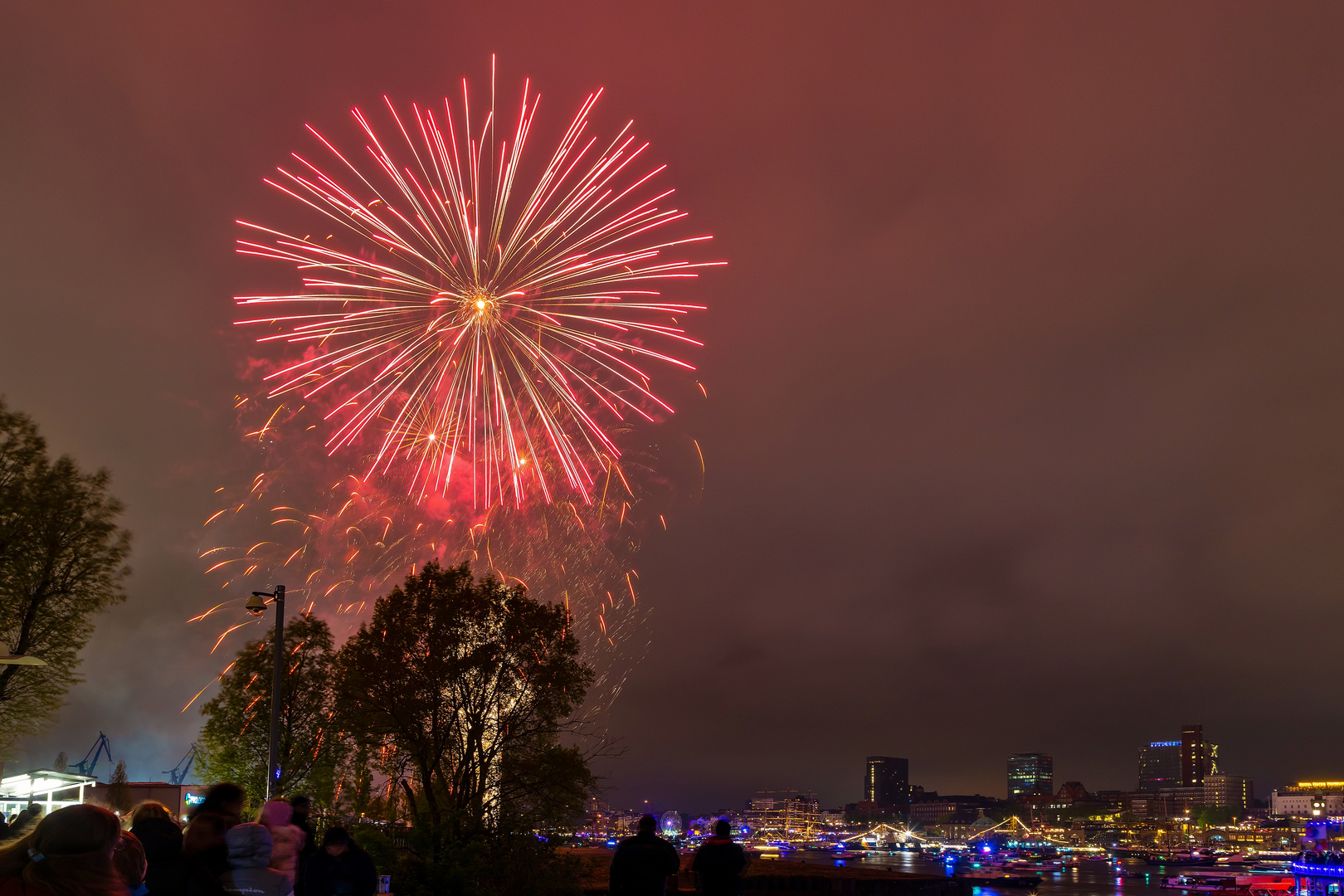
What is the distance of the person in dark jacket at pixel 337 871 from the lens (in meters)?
9.08

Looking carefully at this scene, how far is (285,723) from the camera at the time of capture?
3994 cm

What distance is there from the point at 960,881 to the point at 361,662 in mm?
68607

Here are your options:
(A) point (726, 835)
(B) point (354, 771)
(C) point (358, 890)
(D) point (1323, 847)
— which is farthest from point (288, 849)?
(D) point (1323, 847)

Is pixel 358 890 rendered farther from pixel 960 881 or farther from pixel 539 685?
pixel 960 881

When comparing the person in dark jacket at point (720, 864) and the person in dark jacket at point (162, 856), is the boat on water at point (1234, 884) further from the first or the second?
the person in dark jacket at point (162, 856)

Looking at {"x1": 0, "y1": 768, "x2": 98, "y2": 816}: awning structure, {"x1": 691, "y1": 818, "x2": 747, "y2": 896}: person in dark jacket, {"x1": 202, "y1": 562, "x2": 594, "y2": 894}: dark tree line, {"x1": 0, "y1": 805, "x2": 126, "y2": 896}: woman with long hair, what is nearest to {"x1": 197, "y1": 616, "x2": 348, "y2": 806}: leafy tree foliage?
{"x1": 202, "y1": 562, "x2": 594, "y2": 894}: dark tree line

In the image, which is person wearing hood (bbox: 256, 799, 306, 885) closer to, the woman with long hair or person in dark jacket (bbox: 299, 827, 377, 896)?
person in dark jacket (bbox: 299, 827, 377, 896)

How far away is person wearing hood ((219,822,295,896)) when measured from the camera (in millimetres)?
6602

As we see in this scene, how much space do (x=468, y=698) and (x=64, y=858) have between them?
25355mm

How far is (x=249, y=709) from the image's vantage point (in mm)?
39250

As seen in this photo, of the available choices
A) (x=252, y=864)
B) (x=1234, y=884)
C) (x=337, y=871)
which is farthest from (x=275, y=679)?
(x=1234, y=884)

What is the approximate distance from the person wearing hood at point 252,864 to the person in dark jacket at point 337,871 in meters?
2.33

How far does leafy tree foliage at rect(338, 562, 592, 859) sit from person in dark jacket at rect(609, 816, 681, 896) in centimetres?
1753

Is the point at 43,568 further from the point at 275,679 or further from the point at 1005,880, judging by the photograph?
the point at 1005,880
